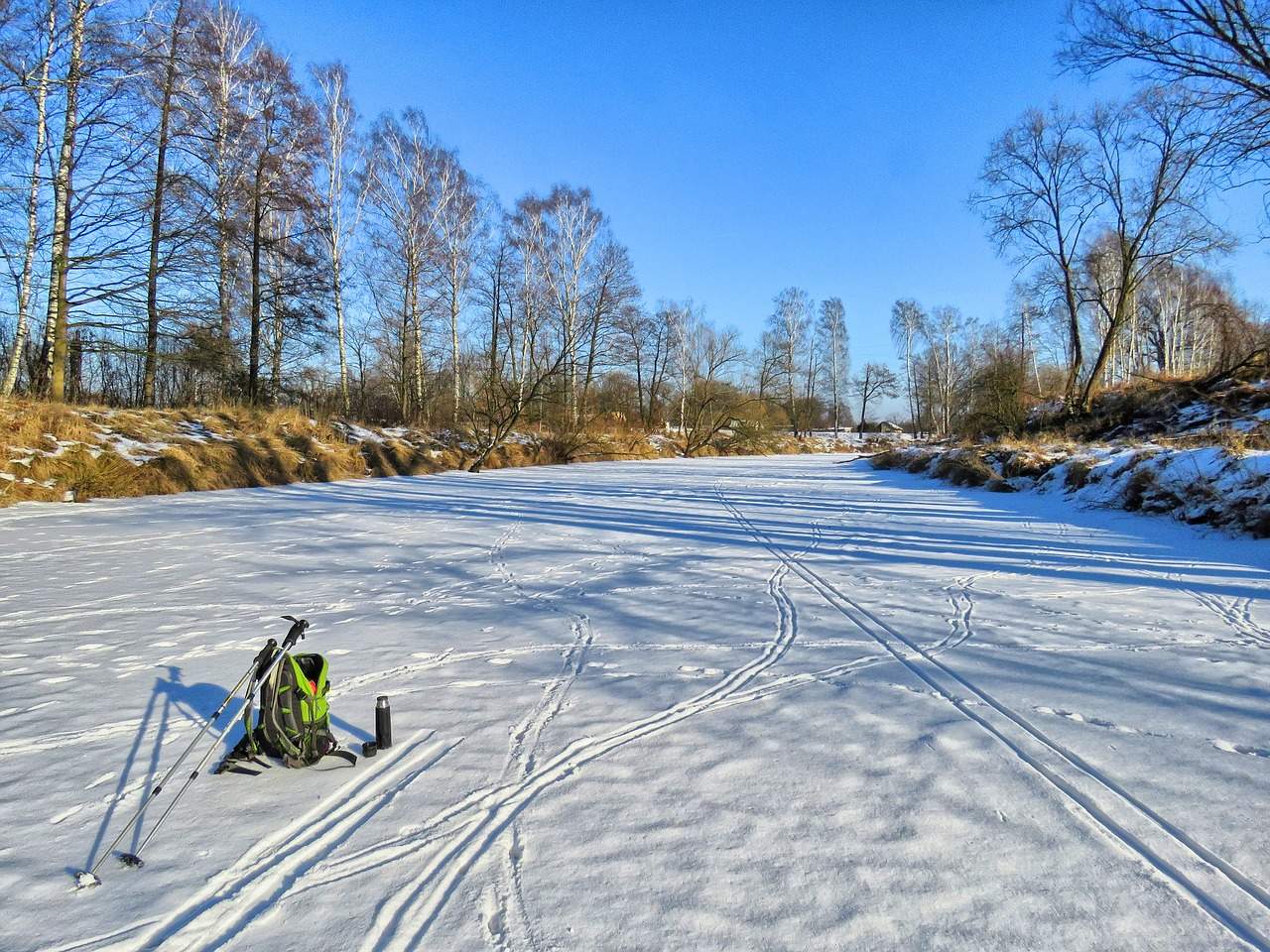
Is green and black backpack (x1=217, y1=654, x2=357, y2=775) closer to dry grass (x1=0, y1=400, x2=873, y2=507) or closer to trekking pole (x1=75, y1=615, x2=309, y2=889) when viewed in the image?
trekking pole (x1=75, y1=615, x2=309, y2=889)

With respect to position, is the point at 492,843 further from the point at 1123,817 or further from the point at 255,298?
the point at 255,298

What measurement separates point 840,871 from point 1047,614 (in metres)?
3.47

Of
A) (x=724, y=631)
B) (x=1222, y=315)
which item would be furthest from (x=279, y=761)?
(x=1222, y=315)

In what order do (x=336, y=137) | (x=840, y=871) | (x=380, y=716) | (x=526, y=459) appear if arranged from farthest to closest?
(x=526, y=459) < (x=336, y=137) < (x=380, y=716) < (x=840, y=871)

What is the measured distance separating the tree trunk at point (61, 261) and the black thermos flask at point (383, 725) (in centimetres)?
1211

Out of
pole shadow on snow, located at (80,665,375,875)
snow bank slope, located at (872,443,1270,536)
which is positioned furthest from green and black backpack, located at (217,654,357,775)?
snow bank slope, located at (872,443,1270,536)

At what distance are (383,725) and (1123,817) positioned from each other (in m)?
2.80

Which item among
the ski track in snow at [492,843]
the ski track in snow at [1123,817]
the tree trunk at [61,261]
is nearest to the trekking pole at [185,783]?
the ski track in snow at [492,843]

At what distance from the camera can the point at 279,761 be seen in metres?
2.59

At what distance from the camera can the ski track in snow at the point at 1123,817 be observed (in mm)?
1694

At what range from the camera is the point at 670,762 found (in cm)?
252

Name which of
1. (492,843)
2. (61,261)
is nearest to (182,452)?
(61,261)

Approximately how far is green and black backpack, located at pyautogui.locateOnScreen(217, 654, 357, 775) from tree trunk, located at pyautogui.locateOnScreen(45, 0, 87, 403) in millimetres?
11845

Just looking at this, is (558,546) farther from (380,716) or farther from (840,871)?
(840,871)
